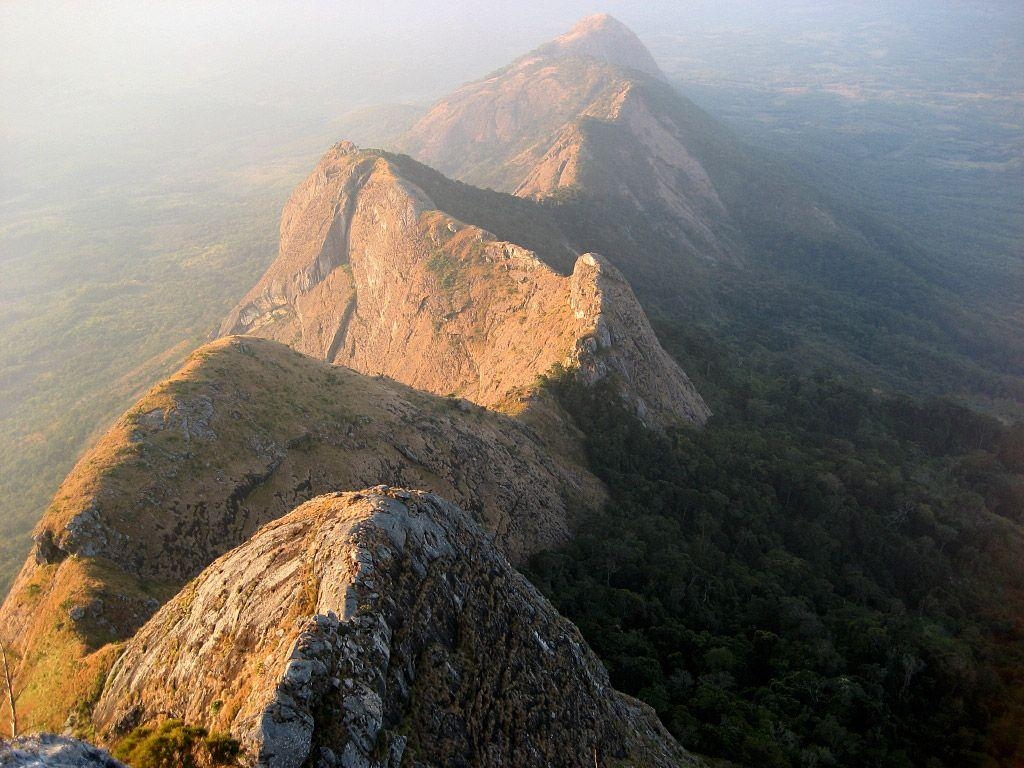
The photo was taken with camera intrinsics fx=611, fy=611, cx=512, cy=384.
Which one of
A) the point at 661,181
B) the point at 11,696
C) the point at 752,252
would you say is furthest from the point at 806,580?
the point at 661,181

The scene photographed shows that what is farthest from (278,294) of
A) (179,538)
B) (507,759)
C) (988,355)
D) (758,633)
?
(988,355)

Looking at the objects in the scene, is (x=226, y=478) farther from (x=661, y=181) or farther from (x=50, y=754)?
(x=661, y=181)

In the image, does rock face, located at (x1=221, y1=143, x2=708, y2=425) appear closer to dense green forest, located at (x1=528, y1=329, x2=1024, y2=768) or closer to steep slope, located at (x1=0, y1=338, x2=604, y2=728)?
dense green forest, located at (x1=528, y1=329, x2=1024, y2=768)

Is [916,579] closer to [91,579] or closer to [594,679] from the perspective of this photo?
[594,679]

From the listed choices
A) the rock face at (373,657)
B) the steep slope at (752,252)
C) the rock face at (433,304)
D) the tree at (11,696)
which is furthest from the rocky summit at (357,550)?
the steep slope at (752,252)

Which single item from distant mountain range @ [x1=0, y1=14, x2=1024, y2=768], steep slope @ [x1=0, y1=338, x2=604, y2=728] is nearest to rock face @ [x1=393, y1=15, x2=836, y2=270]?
distant mountain range @ [x1=0, y1=14, x2=1024, y2=768]

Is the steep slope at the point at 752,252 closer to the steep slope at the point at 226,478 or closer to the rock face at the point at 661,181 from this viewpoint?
the rock face at the point at 661,181
